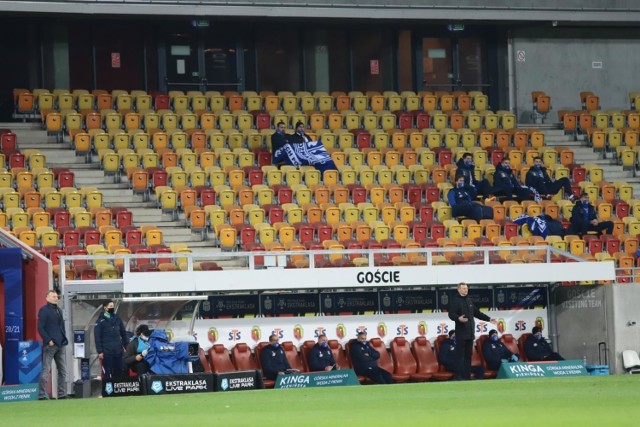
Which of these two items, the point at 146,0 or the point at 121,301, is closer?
the point at 121,301

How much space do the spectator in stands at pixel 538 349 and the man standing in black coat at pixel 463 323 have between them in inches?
128

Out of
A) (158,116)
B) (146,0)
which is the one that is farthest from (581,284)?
(146,0)

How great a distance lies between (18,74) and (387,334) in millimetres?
14012

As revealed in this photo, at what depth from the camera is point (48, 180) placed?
89.2 feet

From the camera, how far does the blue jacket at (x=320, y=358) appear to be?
23.6m

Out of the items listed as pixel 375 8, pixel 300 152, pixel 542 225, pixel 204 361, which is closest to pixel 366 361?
pixel 204 361

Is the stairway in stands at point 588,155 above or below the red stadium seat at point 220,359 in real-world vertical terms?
above

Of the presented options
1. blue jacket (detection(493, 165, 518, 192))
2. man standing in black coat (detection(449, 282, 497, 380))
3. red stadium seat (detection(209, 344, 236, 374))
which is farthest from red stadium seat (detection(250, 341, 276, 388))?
blue jacket (detection(493, 165, 518, 192))

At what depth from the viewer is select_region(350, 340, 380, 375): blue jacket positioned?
23.8 metres

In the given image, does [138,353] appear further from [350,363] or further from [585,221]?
[585,221]

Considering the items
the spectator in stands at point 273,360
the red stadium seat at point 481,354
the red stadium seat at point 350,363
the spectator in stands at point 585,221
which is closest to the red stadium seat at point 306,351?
the red stadium seat at point 350,363

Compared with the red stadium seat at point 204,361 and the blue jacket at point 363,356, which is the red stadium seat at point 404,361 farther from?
the red stadium seat at point 204,361

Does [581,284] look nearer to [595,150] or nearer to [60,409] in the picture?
[595,150]

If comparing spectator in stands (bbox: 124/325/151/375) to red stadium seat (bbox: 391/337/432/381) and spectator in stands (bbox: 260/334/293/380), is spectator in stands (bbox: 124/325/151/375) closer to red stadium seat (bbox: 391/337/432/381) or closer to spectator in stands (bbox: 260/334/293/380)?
spectator in stands (bbox: 260/334/293/380)
